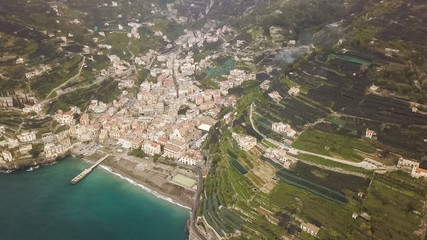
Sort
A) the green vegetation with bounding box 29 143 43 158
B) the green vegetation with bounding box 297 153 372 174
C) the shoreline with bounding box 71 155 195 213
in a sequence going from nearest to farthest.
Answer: the green vegetation with bounding box 297 153 372 174 → the shoreline with bounding box 71 155 195 213 → the green vegetation with bounding box 29 143 43 158

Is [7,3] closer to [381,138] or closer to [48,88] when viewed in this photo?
[48,88]

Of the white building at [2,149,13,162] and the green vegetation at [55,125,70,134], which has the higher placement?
the green vegetation at [55,125,70,134]

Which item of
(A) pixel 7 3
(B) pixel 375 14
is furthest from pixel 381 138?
(A) pixel 7 3

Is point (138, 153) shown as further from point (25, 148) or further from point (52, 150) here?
point (25, 148)

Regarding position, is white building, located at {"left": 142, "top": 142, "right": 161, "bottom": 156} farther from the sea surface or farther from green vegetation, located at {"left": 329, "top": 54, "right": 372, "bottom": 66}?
green vegetation, located at {"left": 329, "top": 54, "right": 372, "bottom": 66}

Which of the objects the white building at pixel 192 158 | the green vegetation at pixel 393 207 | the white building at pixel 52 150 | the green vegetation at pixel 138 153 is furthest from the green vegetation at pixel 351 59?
the white building at pixel 52 150

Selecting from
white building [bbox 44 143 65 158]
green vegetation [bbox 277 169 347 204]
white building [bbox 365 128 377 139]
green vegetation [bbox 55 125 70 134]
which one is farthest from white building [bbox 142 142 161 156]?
white building [bbox 365 128 377 139]
